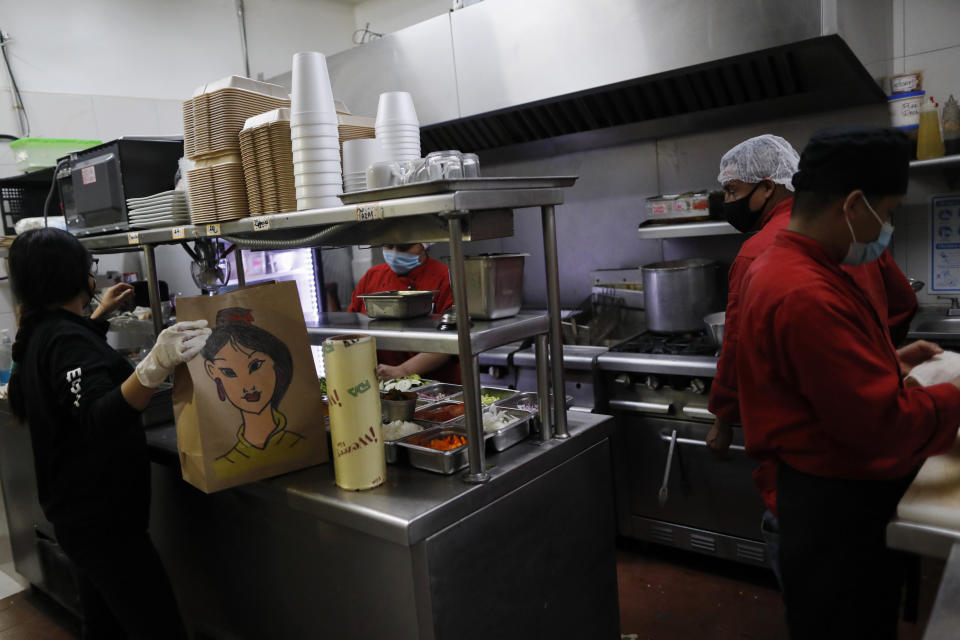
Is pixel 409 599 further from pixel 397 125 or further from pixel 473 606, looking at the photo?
pixel 397 125

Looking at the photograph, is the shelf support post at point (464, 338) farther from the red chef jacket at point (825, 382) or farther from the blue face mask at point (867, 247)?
the blue face mask at point (867, 247)

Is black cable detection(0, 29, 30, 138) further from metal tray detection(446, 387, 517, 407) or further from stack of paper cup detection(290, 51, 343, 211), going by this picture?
metal tray detection(446, 387, 517, 407)

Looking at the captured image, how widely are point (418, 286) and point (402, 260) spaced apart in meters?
0.14

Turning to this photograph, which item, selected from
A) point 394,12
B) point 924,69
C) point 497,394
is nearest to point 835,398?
point 497,394

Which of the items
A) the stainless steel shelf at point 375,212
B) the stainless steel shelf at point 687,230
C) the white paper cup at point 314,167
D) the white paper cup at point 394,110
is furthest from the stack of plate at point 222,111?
the stainless steel shelf at point 687,230

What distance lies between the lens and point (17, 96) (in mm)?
3820

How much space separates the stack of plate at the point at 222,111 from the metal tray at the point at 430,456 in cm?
106

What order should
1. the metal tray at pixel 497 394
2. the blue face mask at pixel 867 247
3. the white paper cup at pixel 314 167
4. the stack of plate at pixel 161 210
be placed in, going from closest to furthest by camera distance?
the blue face mask at pixel 867 247 < the white paper cup at pixel 314 167 < the metal tray at pixel 497 394 < the stack of plate at pixel 161 210

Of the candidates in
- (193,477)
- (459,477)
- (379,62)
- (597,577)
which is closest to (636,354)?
(597,577)

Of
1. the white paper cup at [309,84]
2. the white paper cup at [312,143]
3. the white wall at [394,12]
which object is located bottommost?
the white paper cup at [312,143]

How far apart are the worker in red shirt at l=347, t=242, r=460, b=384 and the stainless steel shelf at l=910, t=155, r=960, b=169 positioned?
1945 mm

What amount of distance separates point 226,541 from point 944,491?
1.92 m

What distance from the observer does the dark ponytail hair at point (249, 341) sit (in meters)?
1.75

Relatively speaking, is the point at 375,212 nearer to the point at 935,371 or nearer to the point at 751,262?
the point at 751,262
